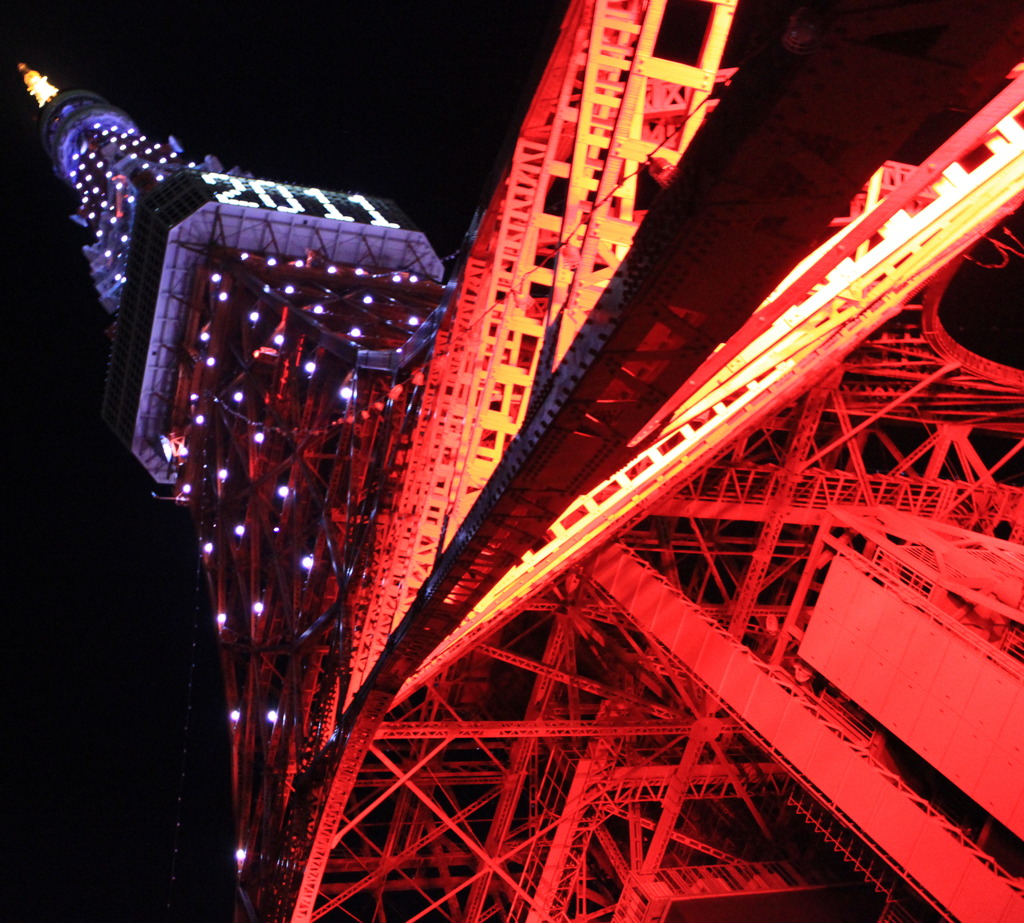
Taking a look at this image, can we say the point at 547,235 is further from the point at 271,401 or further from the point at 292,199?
the point at 292,199

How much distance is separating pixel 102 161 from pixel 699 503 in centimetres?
2816

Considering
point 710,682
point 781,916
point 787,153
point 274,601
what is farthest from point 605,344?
point 274,601

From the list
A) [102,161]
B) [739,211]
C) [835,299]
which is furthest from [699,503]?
[102,161]

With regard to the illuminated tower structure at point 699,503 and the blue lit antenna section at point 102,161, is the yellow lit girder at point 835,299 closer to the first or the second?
the illuminated tower structure at point 699,503

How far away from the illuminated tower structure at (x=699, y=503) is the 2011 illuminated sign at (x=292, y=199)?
85.5 inches

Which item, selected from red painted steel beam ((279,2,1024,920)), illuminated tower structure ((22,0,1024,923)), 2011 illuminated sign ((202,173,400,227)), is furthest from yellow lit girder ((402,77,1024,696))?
Result: 2011 illuminated sign ((202,173,400,227))

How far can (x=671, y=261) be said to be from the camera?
185 inches

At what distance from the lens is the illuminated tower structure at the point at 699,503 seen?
452 centimetres

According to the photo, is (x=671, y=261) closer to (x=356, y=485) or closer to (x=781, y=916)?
(x=356, y=485)

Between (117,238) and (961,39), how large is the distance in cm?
3306

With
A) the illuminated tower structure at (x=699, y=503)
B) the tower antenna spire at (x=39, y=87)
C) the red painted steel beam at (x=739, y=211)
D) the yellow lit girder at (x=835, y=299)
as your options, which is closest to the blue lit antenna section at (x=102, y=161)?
the tower antenna spire at (x=39, y=87)

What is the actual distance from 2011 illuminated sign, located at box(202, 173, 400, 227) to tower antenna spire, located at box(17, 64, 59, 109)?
18334 millimetres

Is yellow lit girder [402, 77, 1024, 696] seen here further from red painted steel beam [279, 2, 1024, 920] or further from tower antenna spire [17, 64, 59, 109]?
tower antenna spire [17, 64, 59, 109]

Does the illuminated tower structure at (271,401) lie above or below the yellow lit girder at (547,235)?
below
